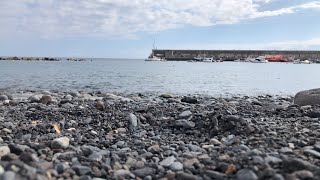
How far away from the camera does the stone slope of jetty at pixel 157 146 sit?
15.4ft

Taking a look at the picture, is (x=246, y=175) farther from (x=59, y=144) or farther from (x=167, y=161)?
(x=59, y=144)

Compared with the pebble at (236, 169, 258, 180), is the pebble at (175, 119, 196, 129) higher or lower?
lower

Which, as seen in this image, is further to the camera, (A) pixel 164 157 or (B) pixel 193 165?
(A) pixel 164 157

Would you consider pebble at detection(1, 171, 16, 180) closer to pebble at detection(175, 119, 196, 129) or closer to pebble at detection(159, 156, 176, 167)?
pebble at detection(159, 156, 176, 167)

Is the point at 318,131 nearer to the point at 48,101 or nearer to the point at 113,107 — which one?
the point at 113,107

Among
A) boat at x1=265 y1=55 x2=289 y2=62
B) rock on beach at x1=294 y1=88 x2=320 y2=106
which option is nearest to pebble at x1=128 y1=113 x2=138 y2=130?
rock on beach at x1=294 y1=88 x2=320 y2=106

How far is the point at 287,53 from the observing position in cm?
13138

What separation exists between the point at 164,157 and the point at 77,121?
14.1 ft

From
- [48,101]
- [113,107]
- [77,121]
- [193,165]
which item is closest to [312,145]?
[193,165]

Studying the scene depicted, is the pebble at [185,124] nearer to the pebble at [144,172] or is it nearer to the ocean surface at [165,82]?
the pebble at [144,172]

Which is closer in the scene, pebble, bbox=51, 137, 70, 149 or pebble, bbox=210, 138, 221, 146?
pebble, bbox=51, 137, 70, 149

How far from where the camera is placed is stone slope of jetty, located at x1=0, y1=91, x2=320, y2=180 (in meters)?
4.69

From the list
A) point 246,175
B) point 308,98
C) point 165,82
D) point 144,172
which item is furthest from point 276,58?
point 246,175

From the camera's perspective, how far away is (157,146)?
6.66 metres
